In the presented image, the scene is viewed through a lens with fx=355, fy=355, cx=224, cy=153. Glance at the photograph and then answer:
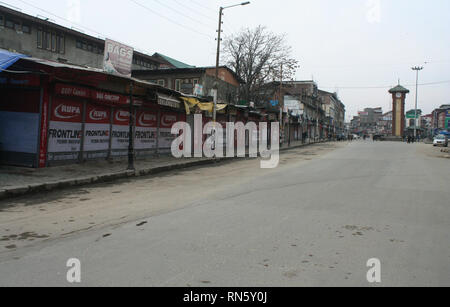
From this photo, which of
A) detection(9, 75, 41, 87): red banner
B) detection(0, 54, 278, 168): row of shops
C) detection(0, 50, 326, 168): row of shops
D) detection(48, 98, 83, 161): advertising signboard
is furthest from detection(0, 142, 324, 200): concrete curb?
detection(9, 75, 41, 87): red banner

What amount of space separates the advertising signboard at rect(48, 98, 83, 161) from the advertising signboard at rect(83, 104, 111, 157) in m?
0.39

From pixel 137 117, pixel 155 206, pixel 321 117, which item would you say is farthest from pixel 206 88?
pixel 321 117

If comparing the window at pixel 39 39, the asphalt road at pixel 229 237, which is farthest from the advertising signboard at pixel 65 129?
the window at pixel 39 39

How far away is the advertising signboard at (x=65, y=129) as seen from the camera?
12578mm

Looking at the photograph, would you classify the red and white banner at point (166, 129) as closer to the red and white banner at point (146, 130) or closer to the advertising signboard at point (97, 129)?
the red and white banner at point (146, 130)

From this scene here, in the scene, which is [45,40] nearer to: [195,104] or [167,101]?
[195,104]

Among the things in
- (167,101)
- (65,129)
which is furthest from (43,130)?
(167,101)

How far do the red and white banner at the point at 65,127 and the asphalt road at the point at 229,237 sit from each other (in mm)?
3894

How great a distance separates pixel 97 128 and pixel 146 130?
340 cm

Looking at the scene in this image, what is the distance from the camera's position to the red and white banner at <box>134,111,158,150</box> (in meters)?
17.2

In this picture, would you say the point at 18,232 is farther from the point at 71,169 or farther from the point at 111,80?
the point at 111,80

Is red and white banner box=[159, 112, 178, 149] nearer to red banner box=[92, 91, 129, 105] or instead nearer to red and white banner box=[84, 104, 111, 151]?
red banner box=[92, 91, 129, 105]

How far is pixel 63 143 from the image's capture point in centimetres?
1309

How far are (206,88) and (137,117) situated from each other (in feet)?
74.8
